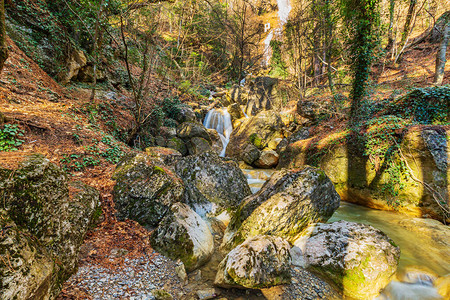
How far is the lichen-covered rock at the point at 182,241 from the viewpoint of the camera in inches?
126

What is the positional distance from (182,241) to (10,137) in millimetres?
4210

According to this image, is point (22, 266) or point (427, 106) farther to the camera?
point (427, 106)

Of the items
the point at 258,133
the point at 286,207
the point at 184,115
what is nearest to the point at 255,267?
the point at 286,207

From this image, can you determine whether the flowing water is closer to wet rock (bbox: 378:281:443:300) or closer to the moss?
wet rock (bbox: 378:281:443:300)

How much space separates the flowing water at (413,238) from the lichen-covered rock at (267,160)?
4.71m

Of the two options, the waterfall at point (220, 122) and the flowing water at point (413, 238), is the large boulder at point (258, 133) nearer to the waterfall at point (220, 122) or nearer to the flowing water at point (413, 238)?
the waterfall at point (220, 122)

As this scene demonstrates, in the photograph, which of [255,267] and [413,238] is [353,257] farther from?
[413,238]

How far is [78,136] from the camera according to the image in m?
5.08

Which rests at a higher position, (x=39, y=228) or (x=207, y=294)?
(x=39, y=228)

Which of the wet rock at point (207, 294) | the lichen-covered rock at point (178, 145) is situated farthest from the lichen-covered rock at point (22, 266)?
the lichen-covered rock at point (178, 145)

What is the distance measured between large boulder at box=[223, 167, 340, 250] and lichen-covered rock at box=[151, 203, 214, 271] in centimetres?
75

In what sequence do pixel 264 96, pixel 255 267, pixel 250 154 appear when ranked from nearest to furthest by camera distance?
pixel 255 267
pixel 250 154
pixel 264 96

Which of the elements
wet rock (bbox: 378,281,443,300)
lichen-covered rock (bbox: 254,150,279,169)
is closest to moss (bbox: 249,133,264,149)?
lichen-covered rock (bbox: 254,150,279,169)

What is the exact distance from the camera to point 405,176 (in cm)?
549
